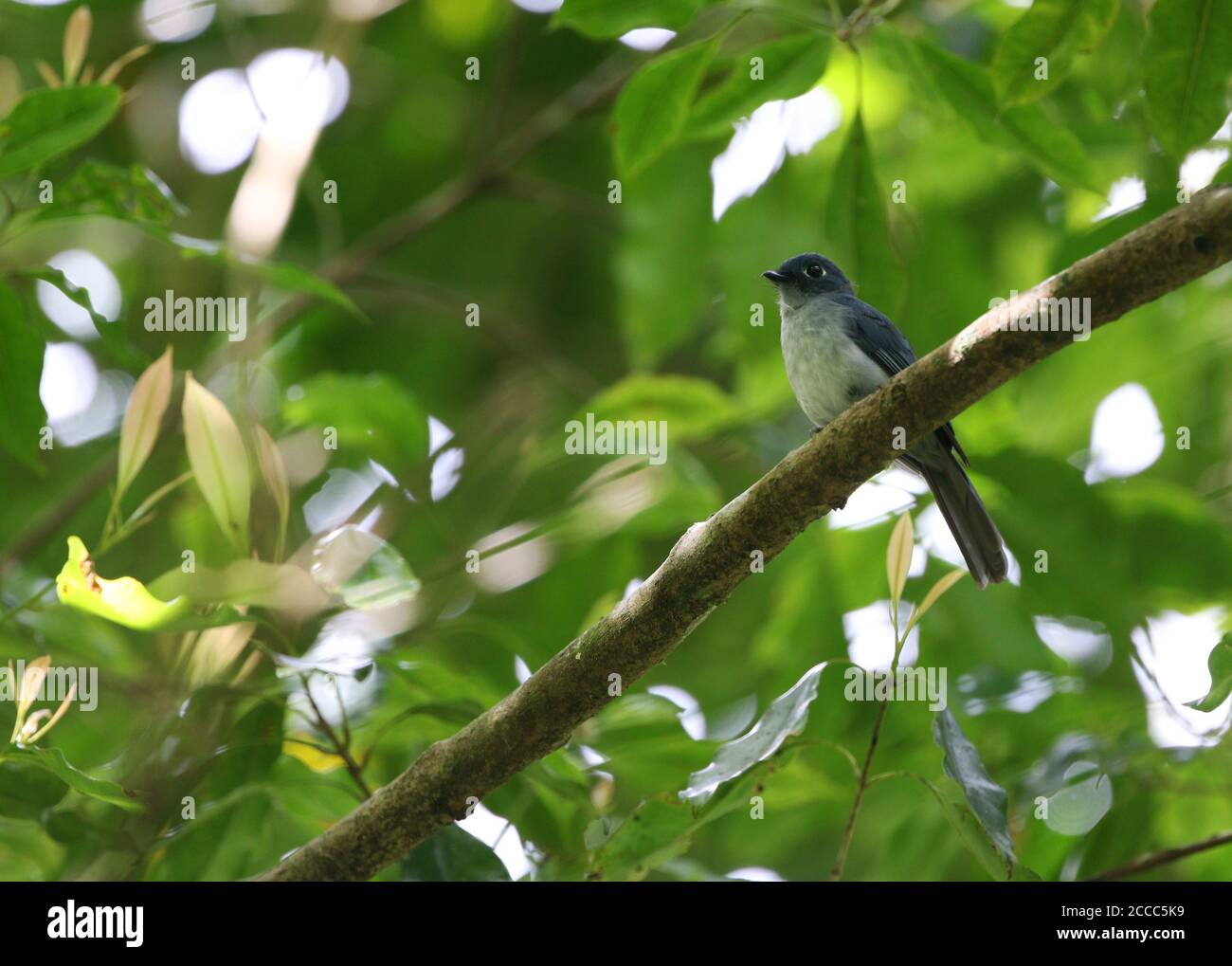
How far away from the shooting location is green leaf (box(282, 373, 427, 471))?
4188 mm

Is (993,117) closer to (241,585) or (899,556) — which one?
(899,556)

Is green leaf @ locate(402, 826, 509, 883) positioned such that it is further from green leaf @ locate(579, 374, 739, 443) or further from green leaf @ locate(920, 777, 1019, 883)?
green leaf @ locate(579, 374, 739, 443)

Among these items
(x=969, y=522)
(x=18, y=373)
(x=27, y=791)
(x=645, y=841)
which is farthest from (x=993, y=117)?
(x=27, y=791)

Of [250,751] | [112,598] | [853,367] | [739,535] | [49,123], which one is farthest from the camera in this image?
[853,367]

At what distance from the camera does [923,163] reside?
18.0 feet

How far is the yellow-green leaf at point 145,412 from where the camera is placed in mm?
2895

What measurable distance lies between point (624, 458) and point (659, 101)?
4.87 feet

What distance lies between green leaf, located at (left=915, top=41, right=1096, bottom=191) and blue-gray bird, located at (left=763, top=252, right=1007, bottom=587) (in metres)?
0.88

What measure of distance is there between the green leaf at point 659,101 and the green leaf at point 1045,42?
0.71 meters

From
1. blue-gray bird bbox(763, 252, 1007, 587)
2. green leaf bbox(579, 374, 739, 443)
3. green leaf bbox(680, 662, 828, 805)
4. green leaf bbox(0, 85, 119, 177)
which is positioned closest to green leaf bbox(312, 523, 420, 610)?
green leaf bbox(680, 662, 828, 805)

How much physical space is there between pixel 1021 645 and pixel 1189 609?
792 mm

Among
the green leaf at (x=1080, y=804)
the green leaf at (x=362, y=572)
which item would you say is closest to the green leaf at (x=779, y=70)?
the green leaf at (x=362, y=572)

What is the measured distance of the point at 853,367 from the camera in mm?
4410
